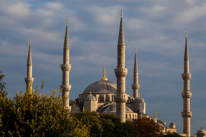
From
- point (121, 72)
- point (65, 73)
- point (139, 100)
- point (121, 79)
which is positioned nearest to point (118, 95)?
point (121, 79)

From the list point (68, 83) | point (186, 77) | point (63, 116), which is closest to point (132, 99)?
point (186, 77)

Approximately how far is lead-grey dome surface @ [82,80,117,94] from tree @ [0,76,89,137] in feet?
150

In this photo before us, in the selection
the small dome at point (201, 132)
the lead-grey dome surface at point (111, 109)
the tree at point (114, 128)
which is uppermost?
the lead-grey dome surface at point (111, 109)

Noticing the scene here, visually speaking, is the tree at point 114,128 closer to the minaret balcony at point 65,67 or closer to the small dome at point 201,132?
the minaret balcony at point 65,67

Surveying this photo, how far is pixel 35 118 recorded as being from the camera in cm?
1983

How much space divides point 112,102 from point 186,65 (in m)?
13.2

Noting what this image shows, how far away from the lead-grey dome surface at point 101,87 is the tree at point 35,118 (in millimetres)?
45598

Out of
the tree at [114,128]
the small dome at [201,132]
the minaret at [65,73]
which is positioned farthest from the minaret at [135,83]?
the tree at [114,128]

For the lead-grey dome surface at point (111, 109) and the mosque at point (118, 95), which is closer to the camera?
the mosque at point (118, 95)

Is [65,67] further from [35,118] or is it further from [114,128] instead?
[35,118]

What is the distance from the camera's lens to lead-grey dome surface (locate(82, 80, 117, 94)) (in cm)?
6669

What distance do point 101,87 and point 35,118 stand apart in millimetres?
47526

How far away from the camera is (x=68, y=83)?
170ft

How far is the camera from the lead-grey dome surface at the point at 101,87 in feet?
219
